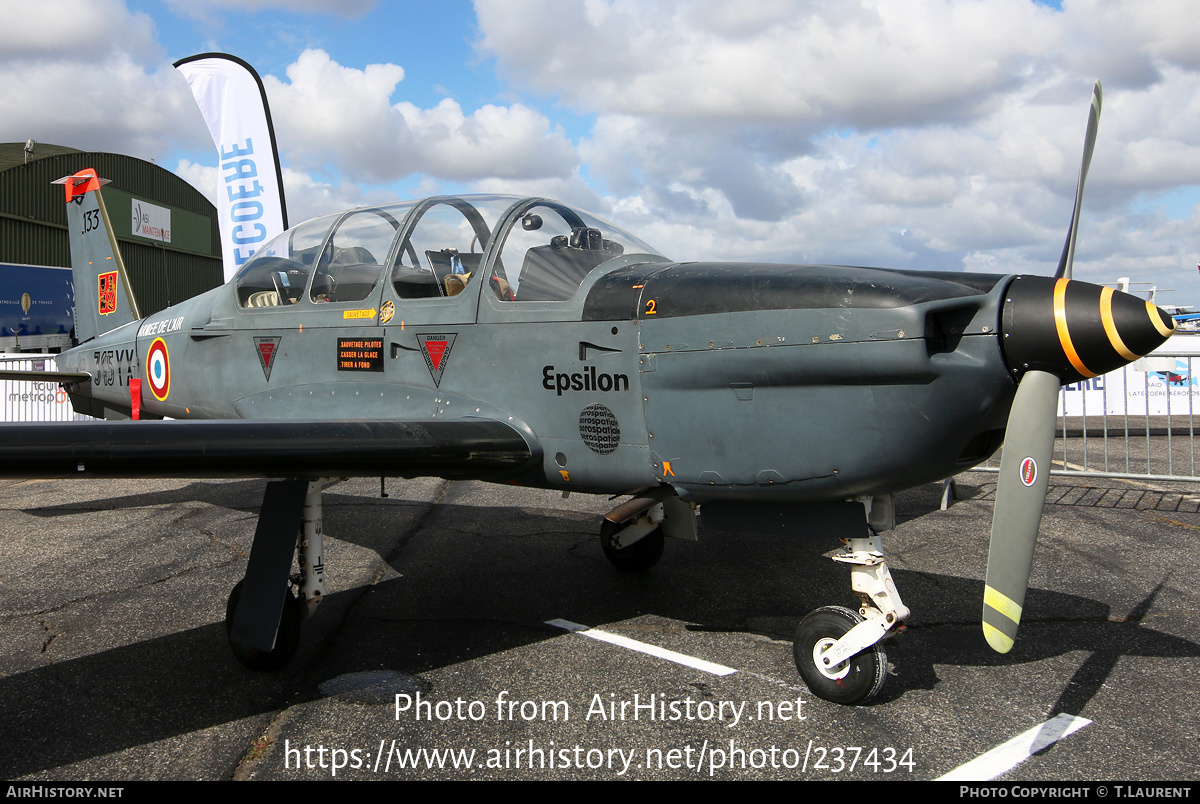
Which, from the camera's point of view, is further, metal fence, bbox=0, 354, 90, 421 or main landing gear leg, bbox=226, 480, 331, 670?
metal fence, bbox=0, 354, 90, 421

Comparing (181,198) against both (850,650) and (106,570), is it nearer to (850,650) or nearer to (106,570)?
(106,570)

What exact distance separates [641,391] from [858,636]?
1.46m

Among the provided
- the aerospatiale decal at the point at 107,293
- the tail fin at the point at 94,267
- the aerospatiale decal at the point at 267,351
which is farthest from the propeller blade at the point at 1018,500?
the aerospatiale decal at the point at 107,293

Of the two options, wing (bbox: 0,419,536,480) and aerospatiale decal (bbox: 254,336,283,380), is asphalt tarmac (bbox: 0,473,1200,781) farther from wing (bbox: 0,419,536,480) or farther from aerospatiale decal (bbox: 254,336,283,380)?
aerospatiale decal (bbox: 254,336,283,380)

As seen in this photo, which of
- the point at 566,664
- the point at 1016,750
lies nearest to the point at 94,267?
the point at 566,664

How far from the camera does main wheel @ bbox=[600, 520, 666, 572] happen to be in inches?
219

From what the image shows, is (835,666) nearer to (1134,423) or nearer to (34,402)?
(1134,423)

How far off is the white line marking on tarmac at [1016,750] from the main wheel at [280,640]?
3097 mm

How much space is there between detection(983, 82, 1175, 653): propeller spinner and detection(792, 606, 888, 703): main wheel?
0.60 m

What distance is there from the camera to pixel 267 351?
531 cm

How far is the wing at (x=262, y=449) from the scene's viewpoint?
10.2 feet

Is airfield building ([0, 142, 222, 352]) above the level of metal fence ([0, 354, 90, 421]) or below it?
above

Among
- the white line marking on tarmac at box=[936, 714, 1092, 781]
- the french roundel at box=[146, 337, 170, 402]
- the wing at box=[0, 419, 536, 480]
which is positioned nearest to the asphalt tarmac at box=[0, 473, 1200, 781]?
the white line marking on tarmac at box=[936, 714, 1092, 781]
